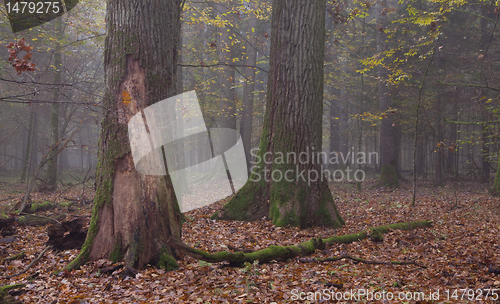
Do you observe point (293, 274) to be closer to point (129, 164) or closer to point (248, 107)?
point (129, 164)

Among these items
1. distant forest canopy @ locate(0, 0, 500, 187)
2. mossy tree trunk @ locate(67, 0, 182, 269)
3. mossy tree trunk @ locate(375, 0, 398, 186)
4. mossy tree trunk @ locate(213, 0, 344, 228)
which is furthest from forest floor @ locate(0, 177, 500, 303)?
mossy tree trunk @ locate(375, 0, 398, 186)

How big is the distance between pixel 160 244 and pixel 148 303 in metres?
1.08

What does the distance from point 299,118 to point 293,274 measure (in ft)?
12.2

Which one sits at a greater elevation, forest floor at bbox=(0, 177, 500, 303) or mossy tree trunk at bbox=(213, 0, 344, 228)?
mossy tree trunk at bbox=(213, 0, 344, 228)

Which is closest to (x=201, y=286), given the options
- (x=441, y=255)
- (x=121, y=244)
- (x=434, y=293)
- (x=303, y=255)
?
(x=121, y=244)

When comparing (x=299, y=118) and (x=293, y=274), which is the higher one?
(x=299, y=118)

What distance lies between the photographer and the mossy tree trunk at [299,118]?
6.75 m

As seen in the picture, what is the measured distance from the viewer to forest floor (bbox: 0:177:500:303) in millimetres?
3336

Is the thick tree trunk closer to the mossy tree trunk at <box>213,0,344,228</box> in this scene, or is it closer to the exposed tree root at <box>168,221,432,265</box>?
the mossy tree trunk at <box>213,0,344,228</box>

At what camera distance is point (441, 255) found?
15.8 ft

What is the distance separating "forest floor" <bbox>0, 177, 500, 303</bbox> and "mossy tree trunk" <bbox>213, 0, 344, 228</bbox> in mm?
564

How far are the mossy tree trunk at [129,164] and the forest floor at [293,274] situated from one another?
310 millimetres

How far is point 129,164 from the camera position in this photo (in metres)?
4.21

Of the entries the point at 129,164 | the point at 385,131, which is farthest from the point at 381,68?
the point at 129,164
